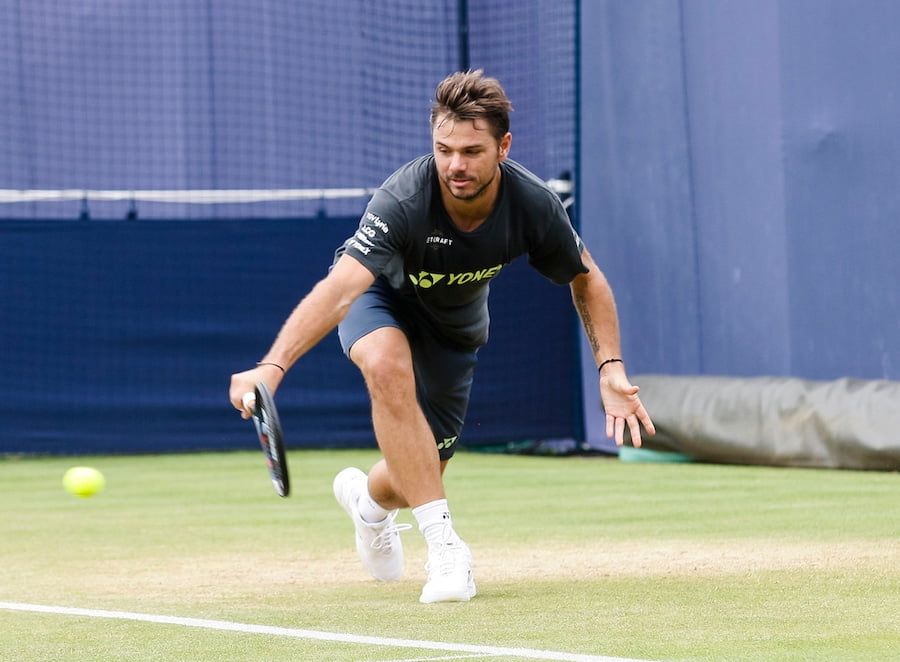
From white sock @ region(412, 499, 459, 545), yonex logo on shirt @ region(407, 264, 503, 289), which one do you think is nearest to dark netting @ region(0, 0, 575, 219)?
yonex logo on shirt @ region(407, 264, 503, 289)

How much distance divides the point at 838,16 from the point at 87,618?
793 cm

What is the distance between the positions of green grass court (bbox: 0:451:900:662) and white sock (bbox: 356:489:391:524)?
233 millimetres

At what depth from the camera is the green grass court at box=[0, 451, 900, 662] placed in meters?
4.16

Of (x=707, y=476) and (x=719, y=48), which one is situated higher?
(x=719, y=48)

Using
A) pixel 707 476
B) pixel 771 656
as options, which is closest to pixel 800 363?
pixel 707 476

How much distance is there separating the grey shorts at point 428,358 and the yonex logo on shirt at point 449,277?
0.55 feet

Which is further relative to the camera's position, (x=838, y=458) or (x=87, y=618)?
(x=838, y=458)

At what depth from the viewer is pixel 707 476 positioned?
10.5m

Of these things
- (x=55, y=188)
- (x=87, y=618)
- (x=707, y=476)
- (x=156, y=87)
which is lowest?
(x=707, y=476)

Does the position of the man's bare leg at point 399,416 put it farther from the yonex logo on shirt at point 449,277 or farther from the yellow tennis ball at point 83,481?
the yellow tennis ball at point 83,481

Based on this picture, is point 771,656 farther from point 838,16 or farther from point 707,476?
point 838,16

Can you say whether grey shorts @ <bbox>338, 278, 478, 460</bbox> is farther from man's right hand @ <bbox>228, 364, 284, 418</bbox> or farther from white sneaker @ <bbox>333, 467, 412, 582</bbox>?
man's right hand @ <bbox>228, 364, 284, 418</bbox>

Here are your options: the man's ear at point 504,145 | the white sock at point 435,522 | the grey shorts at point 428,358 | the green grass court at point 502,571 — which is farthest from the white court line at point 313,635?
the man's ear at point 504,145

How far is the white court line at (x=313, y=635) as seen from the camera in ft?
12.7
